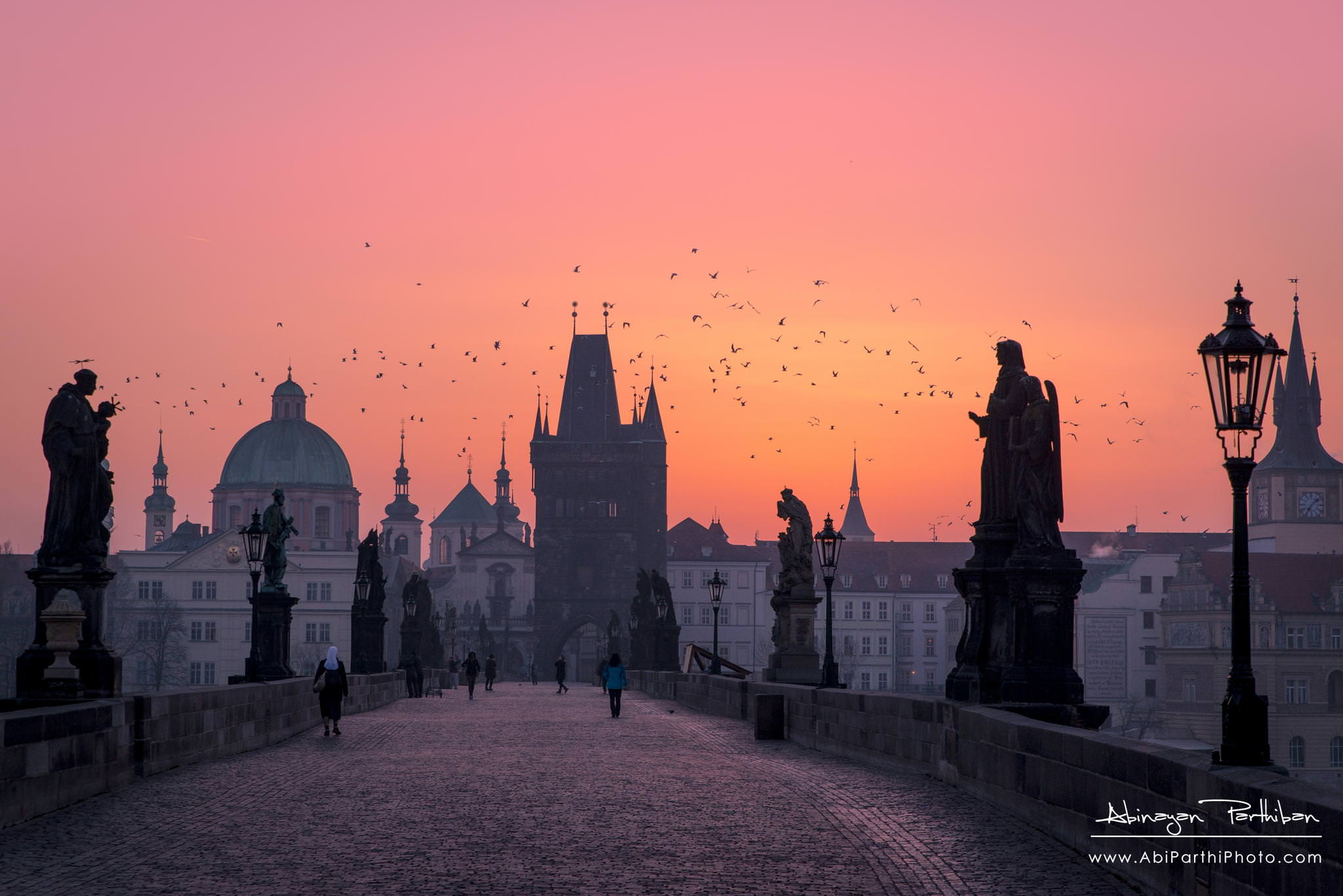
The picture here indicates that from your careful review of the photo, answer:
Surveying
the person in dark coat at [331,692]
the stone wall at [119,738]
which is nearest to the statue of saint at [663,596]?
the person in dark coat at [331,692]

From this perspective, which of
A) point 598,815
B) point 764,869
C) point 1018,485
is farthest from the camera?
point 1018,485

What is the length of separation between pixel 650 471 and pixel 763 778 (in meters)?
138

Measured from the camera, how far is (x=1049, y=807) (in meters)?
13.0

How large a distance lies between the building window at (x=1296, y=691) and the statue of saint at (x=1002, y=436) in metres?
110

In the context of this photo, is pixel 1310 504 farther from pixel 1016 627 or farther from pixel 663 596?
pixel 1016 627

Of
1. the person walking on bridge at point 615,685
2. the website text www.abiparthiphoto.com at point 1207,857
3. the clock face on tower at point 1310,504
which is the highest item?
the clock face on tower at point 1310,504

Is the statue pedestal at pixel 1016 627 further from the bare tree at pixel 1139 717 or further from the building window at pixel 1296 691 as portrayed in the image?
the building window at pixel 1296 691

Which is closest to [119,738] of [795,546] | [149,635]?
[795,546]

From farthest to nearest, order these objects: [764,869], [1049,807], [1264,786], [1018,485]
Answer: [1018,485], [1049,807], [764,869], [1264,786]

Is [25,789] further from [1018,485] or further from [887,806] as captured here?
[1018,485]

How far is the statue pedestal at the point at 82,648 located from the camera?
57.4 feet

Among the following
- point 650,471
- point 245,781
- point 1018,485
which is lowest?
point 245,781

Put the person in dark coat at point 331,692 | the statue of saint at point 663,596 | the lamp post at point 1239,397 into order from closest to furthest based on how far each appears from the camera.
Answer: the lamp post at point 1239,397 < the person in dark coat at point 331,692 < the statue of saint at point 663,596

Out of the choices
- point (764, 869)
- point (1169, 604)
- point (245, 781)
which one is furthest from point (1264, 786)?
point (1169, 604)
